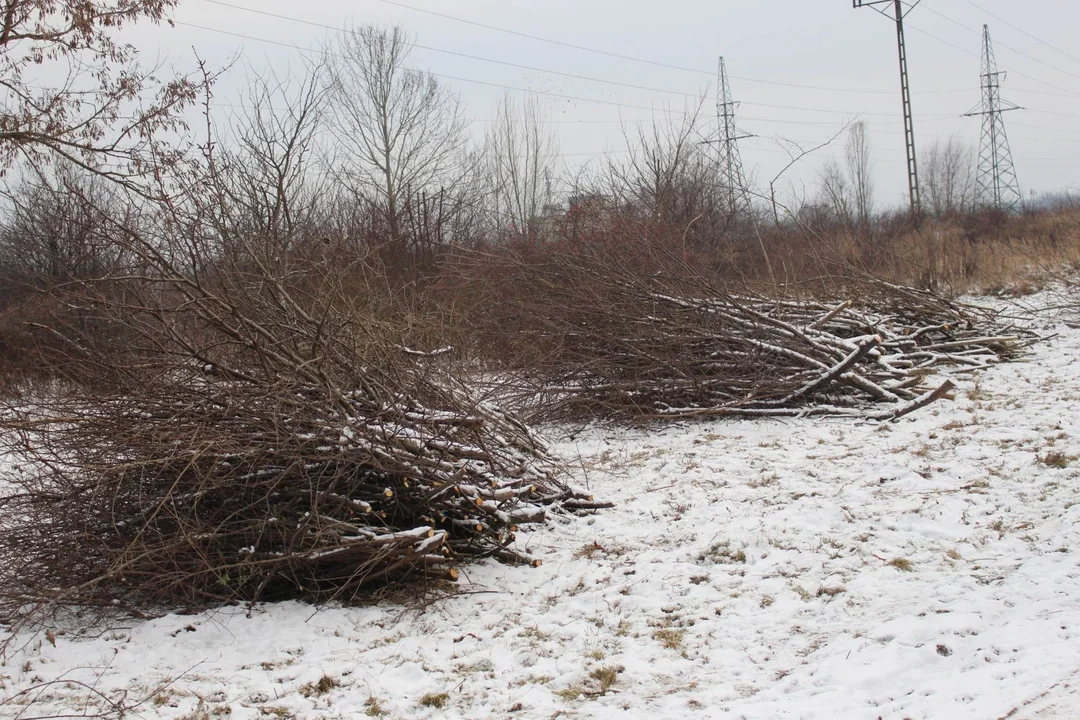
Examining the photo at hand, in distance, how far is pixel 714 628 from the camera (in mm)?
3680

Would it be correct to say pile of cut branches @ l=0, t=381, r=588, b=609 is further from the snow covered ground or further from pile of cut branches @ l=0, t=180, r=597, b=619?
the snow covered ground

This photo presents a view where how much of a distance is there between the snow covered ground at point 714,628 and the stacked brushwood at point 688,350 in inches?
87.0

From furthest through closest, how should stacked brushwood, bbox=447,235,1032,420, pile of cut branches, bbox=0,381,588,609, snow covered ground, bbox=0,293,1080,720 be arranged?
1. stacked brushwood, bbox=447,235,1032,420
2. pile of cut branches, bbox=0,381,588,609
3. snow covered ground, bbox=0,293,1080,720

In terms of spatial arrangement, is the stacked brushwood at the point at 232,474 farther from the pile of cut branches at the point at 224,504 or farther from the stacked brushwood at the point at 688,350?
the stacked brushwood at the point at 688,350

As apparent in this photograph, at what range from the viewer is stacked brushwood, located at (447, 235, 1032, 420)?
782 cm

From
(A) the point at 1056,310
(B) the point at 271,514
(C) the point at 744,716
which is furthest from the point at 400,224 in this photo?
(C) the point at 744,716

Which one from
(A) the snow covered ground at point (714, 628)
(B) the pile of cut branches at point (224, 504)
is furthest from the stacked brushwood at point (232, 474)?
(A) the snow covered ground at point (714, 628)

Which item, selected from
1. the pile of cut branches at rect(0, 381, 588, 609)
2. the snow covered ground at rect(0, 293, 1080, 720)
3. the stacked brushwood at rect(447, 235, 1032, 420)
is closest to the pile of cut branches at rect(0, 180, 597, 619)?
the pile of cut branches at rect(0, 381, 588, 609)

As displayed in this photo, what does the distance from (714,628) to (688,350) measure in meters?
4.63

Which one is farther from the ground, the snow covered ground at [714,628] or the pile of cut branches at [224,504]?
the pile of cut branches at [224,504]

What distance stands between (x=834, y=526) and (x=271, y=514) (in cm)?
318

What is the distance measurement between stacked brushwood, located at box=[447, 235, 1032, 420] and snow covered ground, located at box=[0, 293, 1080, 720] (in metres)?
2.21

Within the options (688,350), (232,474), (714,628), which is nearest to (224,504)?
(232,474)

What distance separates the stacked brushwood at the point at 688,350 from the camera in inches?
308
